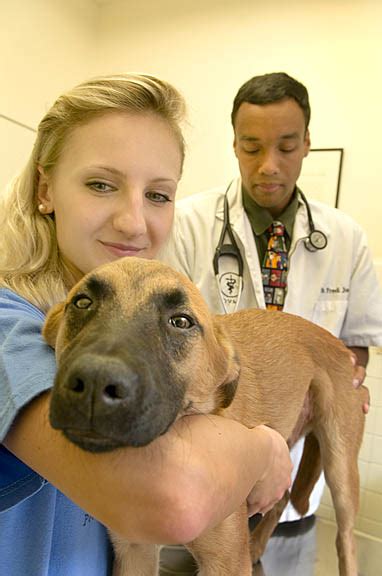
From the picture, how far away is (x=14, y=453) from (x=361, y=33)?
10.1 feet

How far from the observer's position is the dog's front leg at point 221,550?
98 centimetres

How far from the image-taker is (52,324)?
32.1 inches

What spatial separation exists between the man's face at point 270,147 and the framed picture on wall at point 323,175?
94 centimetres

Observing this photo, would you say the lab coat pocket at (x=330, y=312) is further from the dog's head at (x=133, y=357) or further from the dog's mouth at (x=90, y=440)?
the dog's mouth at (x=90, y=440)

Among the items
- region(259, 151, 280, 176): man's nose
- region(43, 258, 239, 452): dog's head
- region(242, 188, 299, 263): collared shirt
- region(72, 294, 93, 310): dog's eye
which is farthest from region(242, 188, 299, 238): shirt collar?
region(72, 294, 93, 310): dog's eye

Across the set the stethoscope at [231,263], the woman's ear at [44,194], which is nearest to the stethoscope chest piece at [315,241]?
the stethoscope at [231,263]

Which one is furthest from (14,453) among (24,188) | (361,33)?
(361,33)

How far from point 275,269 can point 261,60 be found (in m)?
1.88

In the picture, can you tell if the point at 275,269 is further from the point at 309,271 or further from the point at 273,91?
the point at 273,91

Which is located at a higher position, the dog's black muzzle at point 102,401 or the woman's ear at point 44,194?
the woman's ear at point 44,194

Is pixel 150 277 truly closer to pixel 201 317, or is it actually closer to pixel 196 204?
Answer: pixel 201 317

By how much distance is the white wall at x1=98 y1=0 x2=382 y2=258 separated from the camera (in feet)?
9.17

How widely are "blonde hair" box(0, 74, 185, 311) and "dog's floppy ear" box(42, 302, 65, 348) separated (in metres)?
0.07

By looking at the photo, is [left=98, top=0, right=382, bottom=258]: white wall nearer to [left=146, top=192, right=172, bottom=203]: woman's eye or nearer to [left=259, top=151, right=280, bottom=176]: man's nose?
[left=259, top=151, right=280, bottom=176]: man's nose
